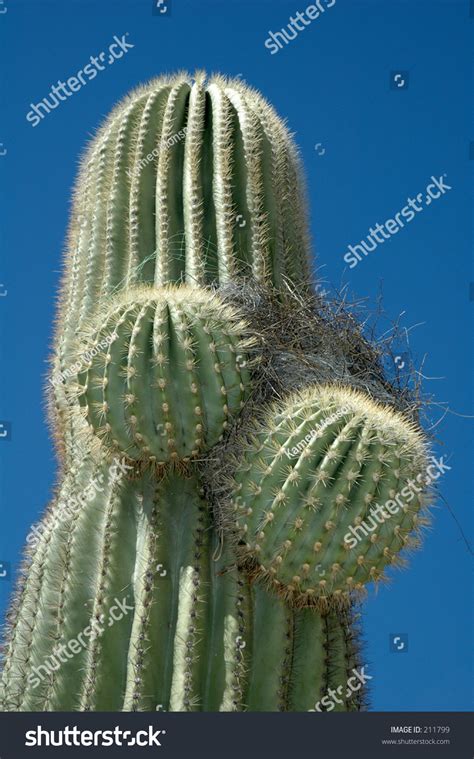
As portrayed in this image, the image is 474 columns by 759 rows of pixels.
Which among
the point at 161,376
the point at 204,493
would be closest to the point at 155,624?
the point at 204,493

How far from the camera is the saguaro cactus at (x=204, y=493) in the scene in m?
5.14

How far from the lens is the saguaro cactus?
514 centimetres

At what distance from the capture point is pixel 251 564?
5.41m

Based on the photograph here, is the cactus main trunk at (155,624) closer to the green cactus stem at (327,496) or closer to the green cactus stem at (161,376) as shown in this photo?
the green cactus stem at (327,496)

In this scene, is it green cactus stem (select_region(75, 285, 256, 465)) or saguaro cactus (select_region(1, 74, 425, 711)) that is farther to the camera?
green cactus stem (select_region(75, 285, 256, 465))

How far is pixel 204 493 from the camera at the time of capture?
18.5 ft

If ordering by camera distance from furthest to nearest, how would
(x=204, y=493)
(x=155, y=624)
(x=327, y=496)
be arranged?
(x=204, y=493), (x=155, y=624), (x=327, y=496)

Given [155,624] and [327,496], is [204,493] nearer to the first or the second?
[155,624]

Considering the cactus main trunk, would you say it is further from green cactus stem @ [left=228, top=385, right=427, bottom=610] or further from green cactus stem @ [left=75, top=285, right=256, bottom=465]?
green cactus stem @ [left=75, top=285, right=256, bottom=465]

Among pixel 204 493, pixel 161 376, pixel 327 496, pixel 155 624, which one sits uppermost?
pixel 161 376

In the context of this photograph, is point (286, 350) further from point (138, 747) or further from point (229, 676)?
point (138, 747)

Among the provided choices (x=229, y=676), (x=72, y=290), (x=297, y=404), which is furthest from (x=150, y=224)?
(x=229, y=676)

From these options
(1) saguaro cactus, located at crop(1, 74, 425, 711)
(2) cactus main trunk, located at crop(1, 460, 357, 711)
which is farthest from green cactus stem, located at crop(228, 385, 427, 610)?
(2) cactus main trunk, located at crop(1, 460, 357, 711)

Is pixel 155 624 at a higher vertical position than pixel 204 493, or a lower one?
lower
